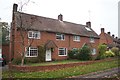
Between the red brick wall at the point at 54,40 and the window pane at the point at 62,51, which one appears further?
the window pane at the point at 62,51

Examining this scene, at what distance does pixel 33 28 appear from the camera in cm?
2955

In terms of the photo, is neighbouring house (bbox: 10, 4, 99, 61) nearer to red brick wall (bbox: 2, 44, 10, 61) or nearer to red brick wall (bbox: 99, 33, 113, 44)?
red brick wall (bbox: 2, 44, 10, 61)

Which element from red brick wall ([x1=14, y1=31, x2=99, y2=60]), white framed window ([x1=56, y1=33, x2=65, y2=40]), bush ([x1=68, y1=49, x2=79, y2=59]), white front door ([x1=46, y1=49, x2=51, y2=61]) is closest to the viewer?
red brick wall ([x1=14, y1=31, x2=99, y2=60])

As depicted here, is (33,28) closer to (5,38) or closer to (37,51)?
(37,51)

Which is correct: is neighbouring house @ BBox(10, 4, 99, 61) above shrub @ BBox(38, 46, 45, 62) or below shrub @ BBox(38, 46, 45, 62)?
above

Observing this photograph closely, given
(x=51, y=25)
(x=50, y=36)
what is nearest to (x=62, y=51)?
(x=50, y=36)

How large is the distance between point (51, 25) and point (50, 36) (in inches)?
117

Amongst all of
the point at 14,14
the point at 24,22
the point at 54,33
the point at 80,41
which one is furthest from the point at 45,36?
the point at 80,41

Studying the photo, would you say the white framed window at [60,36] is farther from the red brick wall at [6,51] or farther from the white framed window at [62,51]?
the red brick wall at [6,51]

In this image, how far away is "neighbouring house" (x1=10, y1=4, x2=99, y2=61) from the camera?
29009 millimetres

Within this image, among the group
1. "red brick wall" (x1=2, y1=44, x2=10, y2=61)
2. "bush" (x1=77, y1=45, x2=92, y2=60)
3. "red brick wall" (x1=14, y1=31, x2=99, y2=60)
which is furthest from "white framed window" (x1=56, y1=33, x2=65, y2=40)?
"red brick wall" (x1=2, y1=44, x2=10, y2=61)

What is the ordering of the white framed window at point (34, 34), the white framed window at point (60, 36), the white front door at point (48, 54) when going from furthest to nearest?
the white framed window at point (60, 36)
the white front door at point (48, 54)
the white framed window at point (34, 34)

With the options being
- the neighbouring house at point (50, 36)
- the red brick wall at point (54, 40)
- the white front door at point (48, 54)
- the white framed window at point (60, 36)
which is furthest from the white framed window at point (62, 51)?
the white front door at point (48, 54)

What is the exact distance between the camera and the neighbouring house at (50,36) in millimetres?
29009
